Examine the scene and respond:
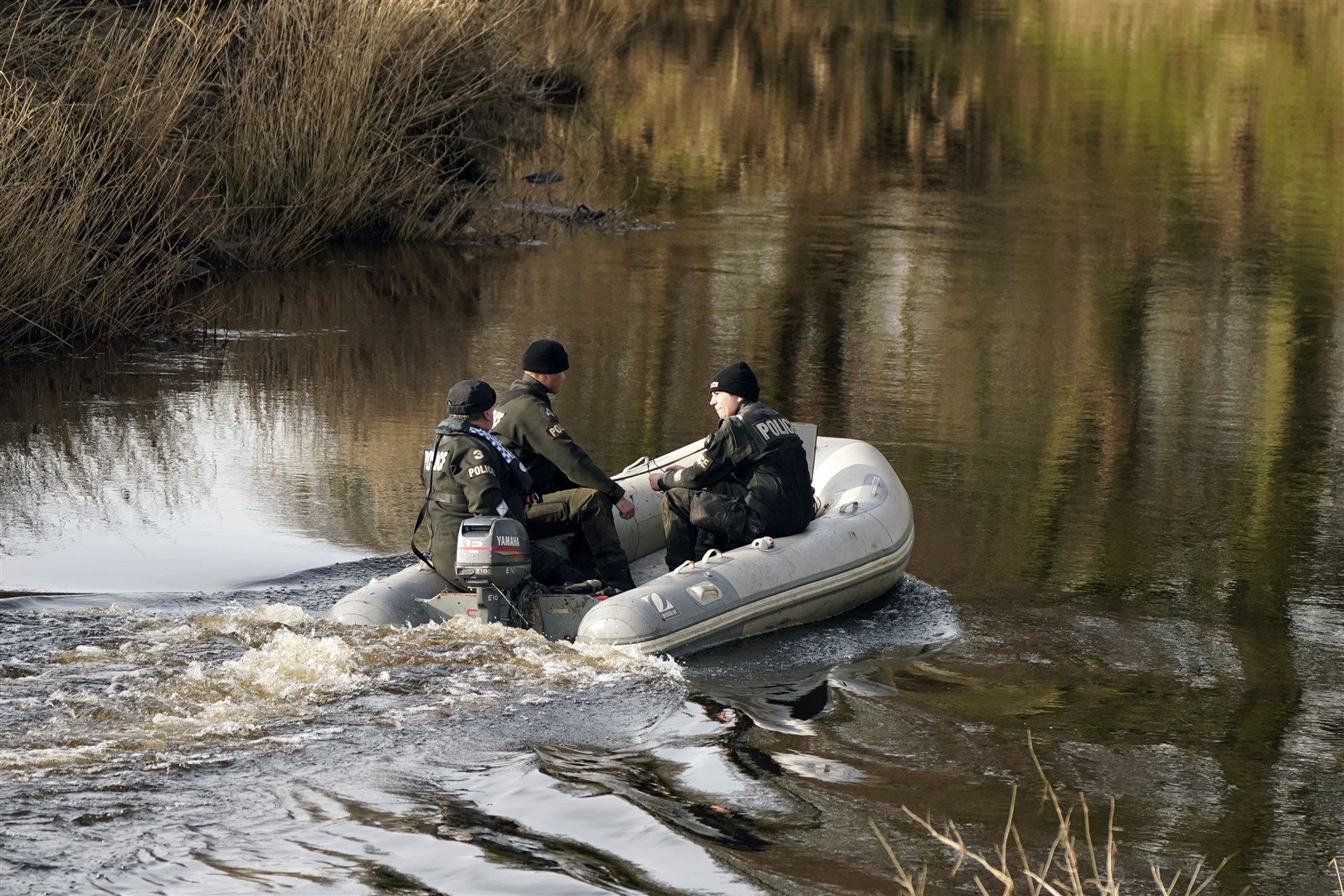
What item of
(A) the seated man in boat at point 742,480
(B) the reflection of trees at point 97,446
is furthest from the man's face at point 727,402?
(B) the reflection of trees at point 97,446

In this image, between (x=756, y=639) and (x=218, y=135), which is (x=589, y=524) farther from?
(x=218, y=135)

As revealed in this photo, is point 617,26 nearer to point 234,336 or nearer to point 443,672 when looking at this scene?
point 234,336

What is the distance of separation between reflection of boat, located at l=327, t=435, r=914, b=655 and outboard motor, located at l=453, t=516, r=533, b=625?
0.48ft

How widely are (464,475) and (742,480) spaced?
1649 mm

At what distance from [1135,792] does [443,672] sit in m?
2.87

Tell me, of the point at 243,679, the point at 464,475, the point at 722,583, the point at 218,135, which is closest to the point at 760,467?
the point at 722,583

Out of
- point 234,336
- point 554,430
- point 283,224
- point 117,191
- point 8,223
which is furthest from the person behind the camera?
point 283,224

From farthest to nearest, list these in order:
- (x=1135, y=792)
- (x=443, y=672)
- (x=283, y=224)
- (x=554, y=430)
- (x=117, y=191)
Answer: (x=283, y=224)
(x=117, y=191)
(x=554, y=430)
(x=443, y=672)
(x=1135, y=792)

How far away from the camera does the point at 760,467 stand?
369 inches

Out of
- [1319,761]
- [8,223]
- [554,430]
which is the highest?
[8,223]

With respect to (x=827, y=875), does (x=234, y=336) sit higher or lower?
higher

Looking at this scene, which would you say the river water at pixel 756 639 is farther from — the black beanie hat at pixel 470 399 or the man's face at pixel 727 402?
the man's face at pixel 727 402

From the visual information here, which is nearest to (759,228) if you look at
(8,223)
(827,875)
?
(8,223)

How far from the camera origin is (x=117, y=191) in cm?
1455
